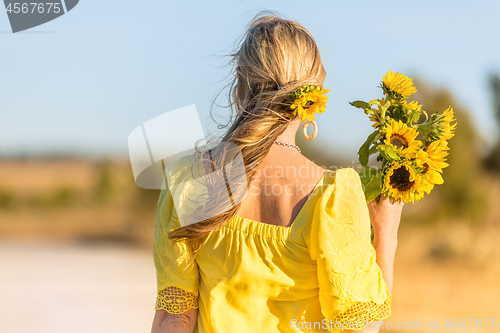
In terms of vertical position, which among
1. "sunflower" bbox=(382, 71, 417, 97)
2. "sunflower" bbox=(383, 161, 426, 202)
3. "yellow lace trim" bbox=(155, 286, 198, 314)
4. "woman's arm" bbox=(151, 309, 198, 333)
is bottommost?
"woman's arm" bbox=(151, 309, 198, 333)

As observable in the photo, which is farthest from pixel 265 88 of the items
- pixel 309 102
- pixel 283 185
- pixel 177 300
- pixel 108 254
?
pixel 108 254

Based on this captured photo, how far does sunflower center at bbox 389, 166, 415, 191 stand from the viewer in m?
1.77

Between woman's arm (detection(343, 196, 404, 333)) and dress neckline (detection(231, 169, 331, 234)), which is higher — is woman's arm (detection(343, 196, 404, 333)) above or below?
below

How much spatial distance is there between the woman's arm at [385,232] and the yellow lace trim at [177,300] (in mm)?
786

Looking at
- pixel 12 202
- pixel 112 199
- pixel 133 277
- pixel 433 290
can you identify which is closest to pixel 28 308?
pixel 133 277

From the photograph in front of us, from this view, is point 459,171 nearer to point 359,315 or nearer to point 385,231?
point 385,231

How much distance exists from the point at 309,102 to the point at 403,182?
20.7 inches

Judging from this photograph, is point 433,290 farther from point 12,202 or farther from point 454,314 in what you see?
point 12,202

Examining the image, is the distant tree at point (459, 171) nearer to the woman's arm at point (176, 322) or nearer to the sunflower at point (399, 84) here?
the sunflower at point (399, 84)

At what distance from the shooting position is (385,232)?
1745 mm

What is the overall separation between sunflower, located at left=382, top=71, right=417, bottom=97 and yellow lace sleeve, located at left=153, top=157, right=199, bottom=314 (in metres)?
0.96

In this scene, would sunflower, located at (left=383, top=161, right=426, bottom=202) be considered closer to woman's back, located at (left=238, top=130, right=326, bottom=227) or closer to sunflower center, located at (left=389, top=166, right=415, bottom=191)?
sunflower center, located at (left=389, top=166, right=415, bottom=191)

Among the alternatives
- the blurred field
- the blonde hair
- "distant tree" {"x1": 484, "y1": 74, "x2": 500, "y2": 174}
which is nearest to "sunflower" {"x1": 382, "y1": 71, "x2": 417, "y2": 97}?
the blonde hair

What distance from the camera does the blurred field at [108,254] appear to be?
11.5m
